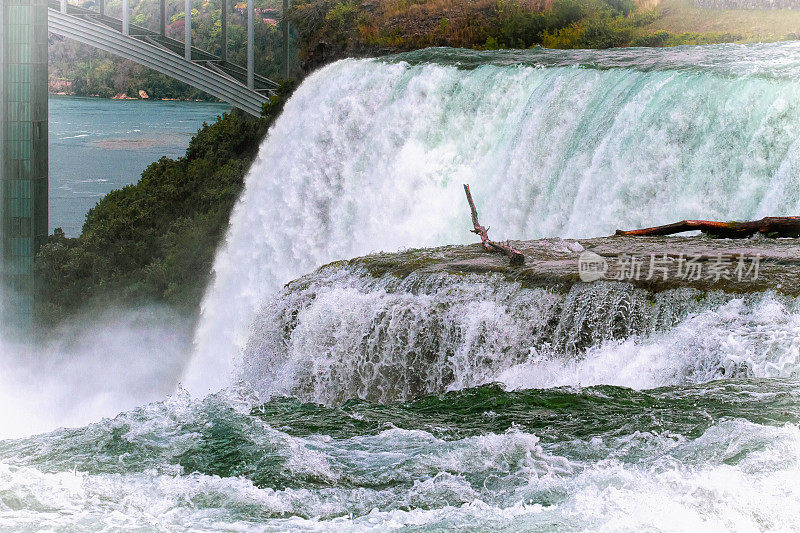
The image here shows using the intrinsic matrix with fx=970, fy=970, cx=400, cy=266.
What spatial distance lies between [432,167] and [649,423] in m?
9.22

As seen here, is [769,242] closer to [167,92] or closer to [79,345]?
[79,345]

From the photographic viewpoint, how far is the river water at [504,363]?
525 centimetres

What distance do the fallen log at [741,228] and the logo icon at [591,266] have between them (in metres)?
1.25

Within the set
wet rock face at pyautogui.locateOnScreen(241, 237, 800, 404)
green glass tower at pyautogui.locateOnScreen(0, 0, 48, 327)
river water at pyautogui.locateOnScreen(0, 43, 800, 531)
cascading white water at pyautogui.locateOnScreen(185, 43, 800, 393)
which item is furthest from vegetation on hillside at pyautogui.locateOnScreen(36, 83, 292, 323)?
wet rock face at pyautogui.locateOnScreen(241, 237, 800, 404)

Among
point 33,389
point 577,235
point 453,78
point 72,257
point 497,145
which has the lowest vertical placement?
point 33,389

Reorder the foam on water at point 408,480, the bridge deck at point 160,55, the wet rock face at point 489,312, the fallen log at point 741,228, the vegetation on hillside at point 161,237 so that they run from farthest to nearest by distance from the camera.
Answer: the bridge deck at point 160,55
the vegetation on hillside at point 161,237
the fallen log at point 741,228
the wet rock face at point 489,312
the foam on water at point 408,480

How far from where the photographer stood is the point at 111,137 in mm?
49531

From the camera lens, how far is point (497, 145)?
45.4 feet

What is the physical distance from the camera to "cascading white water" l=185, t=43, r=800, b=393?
10508 millimetres

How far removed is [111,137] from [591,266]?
44.8 m

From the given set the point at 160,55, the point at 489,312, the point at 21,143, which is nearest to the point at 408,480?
the point at 489,312

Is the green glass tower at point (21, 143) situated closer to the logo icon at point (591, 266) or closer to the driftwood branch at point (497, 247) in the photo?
the driftwood branch at point (497, 247)

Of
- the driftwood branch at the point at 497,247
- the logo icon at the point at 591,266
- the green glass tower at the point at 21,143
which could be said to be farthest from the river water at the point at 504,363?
the green glass tower at the point at 21,143

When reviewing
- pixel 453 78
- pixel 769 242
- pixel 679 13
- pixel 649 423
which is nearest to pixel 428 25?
pixel 679 13
